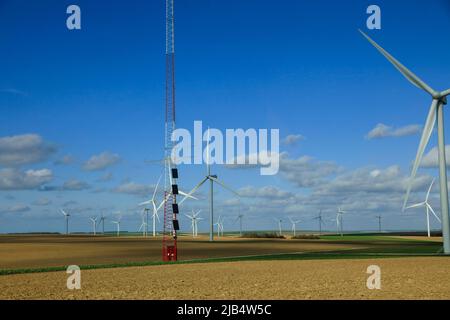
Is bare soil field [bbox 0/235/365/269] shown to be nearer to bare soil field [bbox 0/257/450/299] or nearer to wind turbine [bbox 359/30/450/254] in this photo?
bare soil field [bbox 0/257/450/299]

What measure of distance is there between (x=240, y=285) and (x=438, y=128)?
154 ft

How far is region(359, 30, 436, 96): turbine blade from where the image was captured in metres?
65.9

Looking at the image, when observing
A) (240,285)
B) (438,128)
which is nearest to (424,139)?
(438,128)

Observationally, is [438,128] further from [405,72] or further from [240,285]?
[240,285]

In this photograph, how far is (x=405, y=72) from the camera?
6775 cm

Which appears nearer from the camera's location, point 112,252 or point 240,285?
point 240,285

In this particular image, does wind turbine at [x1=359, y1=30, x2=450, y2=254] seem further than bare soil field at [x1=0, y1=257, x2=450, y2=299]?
Yes

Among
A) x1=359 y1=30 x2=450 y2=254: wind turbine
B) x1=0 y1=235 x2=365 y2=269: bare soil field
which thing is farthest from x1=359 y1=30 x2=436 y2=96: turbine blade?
x1=0 y1=235 x2=365 y2=269: bare soil field

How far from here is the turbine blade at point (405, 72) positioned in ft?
216

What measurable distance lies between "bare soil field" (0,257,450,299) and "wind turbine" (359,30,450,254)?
22826 millimetres

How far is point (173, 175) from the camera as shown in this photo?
171ft

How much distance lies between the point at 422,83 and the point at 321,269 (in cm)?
3715
